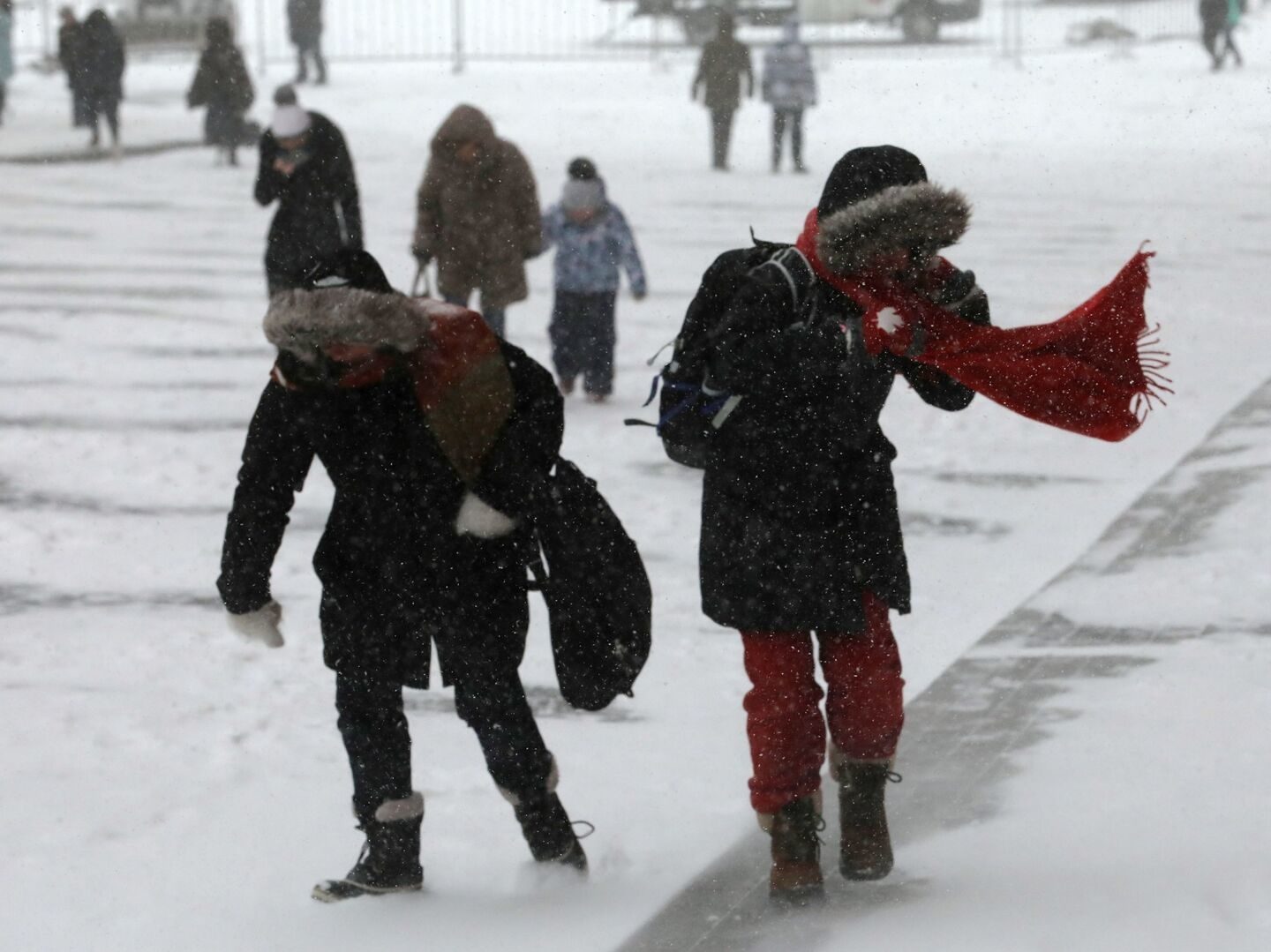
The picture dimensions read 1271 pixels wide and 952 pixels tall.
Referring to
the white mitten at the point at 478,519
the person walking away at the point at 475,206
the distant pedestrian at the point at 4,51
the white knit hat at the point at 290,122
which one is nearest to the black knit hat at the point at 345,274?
the white mitten at the point at 478,519

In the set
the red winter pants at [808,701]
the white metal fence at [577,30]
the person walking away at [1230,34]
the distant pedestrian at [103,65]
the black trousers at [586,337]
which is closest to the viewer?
the red winter pants at [808,701]

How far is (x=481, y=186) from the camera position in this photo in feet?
31.3

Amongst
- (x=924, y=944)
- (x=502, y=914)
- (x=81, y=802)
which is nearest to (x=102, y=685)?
(x=81, y=802)

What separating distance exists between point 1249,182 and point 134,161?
11817mm

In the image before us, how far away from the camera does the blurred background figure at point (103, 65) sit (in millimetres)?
21078

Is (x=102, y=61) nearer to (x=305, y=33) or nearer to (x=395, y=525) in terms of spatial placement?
(x=305, y=33)

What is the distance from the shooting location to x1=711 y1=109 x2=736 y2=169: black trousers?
71.7 ft

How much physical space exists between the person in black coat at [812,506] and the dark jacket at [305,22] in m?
24.0

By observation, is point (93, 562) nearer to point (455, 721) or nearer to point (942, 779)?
point (455, 721)

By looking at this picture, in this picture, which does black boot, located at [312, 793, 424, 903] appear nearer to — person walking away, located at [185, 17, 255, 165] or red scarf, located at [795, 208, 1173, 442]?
red scarf, located at [795, 208, 1173, 442]

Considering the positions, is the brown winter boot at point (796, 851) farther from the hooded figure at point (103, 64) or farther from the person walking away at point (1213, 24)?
the person walking away at point (1213, 24)

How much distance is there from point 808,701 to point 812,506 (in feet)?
1.27

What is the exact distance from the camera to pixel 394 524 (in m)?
3.79

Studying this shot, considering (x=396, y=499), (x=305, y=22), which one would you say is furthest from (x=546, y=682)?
(x=305, y=22)
